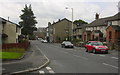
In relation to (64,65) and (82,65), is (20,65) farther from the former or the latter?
(82,65)

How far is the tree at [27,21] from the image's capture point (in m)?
74.8

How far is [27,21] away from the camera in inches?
2948

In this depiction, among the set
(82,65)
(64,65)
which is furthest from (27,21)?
(82,65)

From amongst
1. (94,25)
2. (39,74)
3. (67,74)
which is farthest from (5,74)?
(94,25)

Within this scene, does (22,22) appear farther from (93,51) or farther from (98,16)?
(93,51)

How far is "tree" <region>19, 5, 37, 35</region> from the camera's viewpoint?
7481 cm

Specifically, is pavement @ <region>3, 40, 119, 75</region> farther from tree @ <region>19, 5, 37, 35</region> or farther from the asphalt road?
tree @ <region>19, 5, 37, 35</region>

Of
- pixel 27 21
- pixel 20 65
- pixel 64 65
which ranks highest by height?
pixel 27 21

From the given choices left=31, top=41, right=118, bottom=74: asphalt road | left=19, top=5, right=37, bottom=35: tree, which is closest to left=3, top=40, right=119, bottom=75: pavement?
left=31, top=41, right=118, bottom=74: asphalt road

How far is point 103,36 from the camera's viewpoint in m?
58.8

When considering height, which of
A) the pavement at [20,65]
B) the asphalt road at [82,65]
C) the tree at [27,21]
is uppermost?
the tree at [27,21]

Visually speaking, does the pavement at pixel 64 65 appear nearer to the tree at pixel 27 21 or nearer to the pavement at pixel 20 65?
the pavement at pixel 20 65

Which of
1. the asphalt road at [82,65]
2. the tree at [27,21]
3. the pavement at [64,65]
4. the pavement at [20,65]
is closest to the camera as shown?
the pavement at [20,65]

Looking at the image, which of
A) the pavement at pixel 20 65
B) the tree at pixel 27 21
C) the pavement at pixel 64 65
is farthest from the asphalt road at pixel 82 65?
the tree at pixel 27 21
